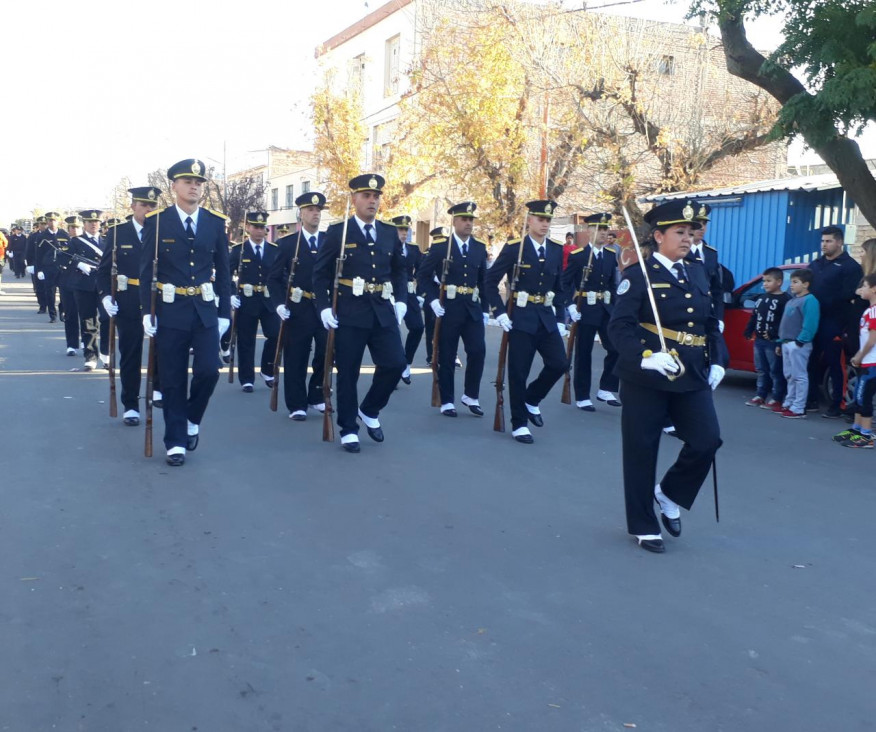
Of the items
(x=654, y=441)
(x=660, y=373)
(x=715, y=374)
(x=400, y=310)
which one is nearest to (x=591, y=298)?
(x=400, y=310)

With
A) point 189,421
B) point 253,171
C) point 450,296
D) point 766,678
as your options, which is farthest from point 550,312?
point 253,171

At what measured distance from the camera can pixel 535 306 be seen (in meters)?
8.87

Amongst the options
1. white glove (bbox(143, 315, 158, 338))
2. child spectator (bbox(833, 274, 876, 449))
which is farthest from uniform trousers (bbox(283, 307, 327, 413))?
child spectator (bbox(833, 274, 876, 449))

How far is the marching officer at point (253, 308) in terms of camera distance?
37.2 ft

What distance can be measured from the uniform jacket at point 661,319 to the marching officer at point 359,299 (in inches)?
116

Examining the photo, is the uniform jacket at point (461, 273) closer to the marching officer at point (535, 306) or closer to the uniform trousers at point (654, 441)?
the marching officer at point (535, 306)

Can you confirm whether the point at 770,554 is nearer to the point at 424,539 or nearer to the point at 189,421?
the point at 424,539

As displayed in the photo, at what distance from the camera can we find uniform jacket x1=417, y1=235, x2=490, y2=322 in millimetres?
10000

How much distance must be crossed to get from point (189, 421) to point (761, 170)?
24457mm

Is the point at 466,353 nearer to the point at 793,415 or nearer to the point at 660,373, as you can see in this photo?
the point at 793,415

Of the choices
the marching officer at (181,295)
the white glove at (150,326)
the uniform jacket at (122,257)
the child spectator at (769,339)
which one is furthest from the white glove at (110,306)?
the child spectator at (769,339)

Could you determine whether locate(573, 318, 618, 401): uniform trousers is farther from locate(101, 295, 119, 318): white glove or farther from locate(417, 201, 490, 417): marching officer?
locate(101, 295, 119, 318): white glove

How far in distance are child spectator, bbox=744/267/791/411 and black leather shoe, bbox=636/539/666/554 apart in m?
5.78

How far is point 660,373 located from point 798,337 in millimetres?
5515
